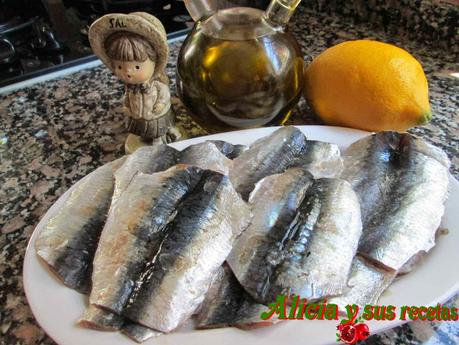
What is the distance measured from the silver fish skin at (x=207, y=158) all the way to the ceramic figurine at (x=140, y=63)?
11 centimetres

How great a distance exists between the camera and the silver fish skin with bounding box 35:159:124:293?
0.59m

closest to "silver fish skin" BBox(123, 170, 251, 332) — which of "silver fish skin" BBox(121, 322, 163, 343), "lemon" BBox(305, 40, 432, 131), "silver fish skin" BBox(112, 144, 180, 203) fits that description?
"silver fish skin" BBox(121, 322, 163, 343)

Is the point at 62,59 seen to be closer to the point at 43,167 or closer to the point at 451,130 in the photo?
the point at 43,167

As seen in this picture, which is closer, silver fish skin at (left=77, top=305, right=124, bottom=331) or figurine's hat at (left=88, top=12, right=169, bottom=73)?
silver fish skin at (left=77, top=305, right=124, bottom=331)

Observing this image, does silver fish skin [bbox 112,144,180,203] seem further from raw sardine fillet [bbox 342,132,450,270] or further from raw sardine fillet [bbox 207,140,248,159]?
raw sardine fillet [bbox 342,132,450,270]

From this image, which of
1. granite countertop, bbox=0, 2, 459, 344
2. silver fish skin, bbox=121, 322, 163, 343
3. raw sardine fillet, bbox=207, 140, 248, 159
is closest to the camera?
silver fish skin, bbox=121, 322, 163, 343

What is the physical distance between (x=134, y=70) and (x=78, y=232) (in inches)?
10.9

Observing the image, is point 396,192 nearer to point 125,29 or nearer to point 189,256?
point 189,256

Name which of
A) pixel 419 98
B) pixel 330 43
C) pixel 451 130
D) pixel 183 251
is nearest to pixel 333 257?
pixel 183 251

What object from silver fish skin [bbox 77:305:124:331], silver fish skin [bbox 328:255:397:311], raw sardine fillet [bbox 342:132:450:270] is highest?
silver fish skin [bbox 77:305:124:331]

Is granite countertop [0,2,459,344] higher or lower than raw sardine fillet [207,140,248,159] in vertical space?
lower

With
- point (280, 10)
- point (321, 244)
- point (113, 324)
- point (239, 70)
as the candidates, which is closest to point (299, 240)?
point (321, 244)

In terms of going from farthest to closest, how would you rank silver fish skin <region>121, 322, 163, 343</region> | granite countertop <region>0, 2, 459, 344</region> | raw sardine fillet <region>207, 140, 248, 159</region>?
raw sardine fillet <region>207, 140, 248, 159</region>
granite countertop <region>0, 2, 459, 344</region>
silver fish skin <region>121, 322, 163, 343</region>

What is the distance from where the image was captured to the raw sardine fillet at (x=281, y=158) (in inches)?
27.9
